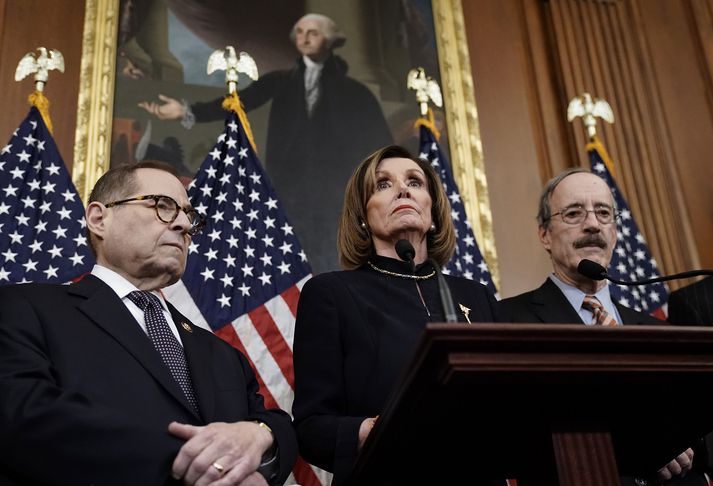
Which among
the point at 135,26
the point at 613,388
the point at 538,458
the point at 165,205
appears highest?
the point at 135,26

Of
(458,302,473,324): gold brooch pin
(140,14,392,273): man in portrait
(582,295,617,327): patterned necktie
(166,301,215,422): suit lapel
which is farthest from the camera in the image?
(140,14,392,273): man in portrait

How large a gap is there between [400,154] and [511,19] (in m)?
3.54

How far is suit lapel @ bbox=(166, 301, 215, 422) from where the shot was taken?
2242 mm

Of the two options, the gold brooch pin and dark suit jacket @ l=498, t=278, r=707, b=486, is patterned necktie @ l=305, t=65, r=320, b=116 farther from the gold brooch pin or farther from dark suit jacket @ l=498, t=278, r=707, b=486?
the gold brooch pin

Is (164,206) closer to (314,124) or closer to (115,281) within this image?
(115,281)

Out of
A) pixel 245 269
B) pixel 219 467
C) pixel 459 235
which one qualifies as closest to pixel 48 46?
pixel 245 269

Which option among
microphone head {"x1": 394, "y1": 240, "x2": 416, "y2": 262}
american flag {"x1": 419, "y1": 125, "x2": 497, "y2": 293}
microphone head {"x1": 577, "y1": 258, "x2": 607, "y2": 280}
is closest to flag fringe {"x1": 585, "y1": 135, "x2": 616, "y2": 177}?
american flag {"x1": 419, "y1": 125, "x2": 497, "y2": 293}

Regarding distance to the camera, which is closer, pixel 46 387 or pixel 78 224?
pixel 46 387

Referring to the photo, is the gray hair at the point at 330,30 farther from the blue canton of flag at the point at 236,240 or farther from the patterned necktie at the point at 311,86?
the blue canton of flag at the point at 236,240

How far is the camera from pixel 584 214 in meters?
3.36

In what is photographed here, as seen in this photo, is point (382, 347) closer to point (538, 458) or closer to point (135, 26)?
point (538, 458)

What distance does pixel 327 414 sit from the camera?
2.23 meters

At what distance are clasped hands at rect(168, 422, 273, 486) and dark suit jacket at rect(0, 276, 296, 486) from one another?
0.03 m

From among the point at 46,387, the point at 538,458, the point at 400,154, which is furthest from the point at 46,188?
the point at 538,458
